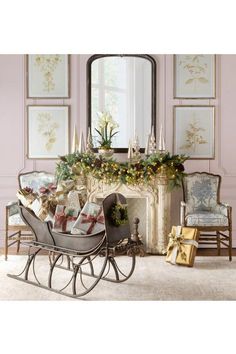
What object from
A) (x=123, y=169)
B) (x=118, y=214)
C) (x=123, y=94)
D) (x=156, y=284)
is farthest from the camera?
(x=123, y=94)

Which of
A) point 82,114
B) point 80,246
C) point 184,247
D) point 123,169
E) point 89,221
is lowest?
point 184,247

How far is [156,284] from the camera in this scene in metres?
4.95

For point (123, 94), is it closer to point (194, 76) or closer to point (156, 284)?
point (194, 76)

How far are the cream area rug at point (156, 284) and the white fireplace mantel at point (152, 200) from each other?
0.52 metres

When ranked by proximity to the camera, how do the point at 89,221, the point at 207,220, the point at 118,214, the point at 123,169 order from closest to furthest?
the point at 118,214
the point at 89,221
the point at 207,220
the point at 123,169

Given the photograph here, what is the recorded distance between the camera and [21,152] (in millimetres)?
7156

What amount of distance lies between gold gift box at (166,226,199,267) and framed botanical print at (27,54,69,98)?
2.69 m

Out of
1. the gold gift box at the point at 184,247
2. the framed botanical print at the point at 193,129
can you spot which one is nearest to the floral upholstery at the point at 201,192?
the framed botanical print at the point at 193,129

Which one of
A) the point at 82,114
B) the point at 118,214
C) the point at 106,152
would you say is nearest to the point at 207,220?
the point at 106,152

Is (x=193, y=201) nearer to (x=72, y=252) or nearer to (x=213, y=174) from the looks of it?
(x=213, y=174)

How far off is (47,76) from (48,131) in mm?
799

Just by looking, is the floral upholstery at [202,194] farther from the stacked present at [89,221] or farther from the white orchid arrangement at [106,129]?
the stacked present at [89,221]

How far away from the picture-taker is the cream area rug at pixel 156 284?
450cm

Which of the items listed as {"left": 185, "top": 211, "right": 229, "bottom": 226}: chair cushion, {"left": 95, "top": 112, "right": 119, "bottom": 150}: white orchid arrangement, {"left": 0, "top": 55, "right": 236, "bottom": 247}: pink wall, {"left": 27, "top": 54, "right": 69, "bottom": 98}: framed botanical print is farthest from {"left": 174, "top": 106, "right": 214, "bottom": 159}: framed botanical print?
{"left": 27, "top": 54, "right": 69, "bottom": 98}: framed botanical print
